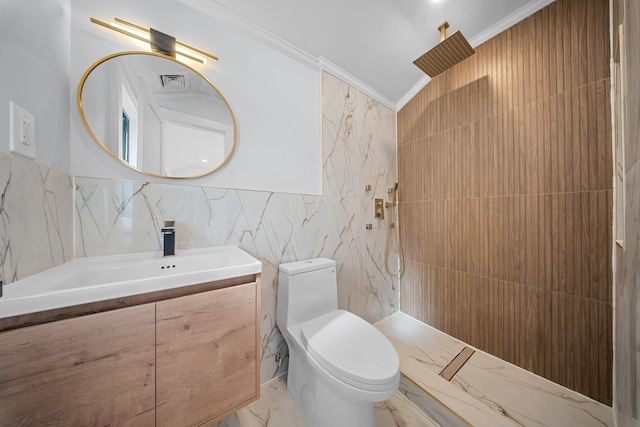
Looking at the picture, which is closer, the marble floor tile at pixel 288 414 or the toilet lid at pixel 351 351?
the toilet lid at pixel 351 351

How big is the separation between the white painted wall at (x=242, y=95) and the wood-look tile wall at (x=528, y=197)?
114 centimetres

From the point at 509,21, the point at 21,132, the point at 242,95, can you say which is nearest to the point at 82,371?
the point at 21,132

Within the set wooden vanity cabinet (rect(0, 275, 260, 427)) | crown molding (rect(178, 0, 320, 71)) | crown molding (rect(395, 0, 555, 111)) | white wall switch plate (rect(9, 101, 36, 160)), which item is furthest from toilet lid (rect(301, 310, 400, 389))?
crown molding (rect(395, 0, 555, 111))

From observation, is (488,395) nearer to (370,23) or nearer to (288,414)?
(288,414)

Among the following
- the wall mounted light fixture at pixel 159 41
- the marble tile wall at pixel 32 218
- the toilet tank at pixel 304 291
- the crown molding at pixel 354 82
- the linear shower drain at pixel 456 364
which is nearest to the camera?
the marble tile wall at pixel 32 218

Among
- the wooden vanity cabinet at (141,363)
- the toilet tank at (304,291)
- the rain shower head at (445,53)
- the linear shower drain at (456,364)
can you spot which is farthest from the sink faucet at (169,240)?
the rain shower head at (445,53)

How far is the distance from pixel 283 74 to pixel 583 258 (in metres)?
2.15

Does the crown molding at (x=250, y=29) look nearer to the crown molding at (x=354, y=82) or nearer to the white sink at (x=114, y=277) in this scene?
the crown molding at (x=354, y=82)

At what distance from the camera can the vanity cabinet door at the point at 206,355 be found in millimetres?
649

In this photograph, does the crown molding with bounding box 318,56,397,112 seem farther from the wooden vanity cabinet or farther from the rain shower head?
the wooden vanity cabinet

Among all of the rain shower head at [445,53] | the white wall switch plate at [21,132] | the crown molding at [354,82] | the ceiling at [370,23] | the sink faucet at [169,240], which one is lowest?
the sink faucet at [169,240]

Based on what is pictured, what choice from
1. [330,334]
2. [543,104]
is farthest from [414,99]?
[330,334]

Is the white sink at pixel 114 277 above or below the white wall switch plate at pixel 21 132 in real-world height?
below

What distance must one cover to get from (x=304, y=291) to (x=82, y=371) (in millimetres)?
890
